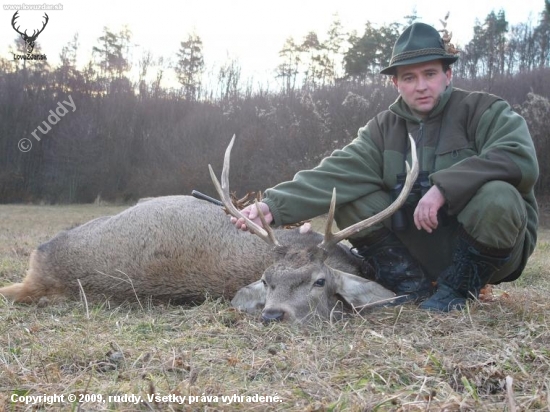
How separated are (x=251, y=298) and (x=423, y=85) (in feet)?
6.34

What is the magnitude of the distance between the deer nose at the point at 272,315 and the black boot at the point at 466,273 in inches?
41.0

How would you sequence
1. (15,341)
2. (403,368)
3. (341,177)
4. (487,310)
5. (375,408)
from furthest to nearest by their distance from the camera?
(341,177)
(487,310)
(15,341)
(403,368)
(375,408)

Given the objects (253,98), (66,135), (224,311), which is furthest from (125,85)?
(224,311)

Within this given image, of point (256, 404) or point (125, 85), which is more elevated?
point (125, 85)

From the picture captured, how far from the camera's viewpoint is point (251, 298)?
4.51m

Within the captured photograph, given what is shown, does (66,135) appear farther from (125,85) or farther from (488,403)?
(488,403)

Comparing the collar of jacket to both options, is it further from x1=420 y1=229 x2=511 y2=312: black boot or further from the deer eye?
the deer eye

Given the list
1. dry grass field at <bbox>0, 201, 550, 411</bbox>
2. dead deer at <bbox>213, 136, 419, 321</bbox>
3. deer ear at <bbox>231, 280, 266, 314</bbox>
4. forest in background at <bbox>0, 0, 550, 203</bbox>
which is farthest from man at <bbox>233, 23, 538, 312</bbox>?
forest in background at <bbox>0, 0, 550, 203</bbox>

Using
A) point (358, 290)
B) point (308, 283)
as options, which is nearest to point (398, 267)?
point (358, 290)

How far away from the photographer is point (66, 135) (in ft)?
109

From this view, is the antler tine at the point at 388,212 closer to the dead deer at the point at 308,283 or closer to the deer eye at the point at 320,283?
the dead deer at the point at 308,283

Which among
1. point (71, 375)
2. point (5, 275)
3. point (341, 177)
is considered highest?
point (341, 177)

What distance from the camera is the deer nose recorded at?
3.99 m

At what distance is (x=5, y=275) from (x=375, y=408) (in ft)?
16.1
